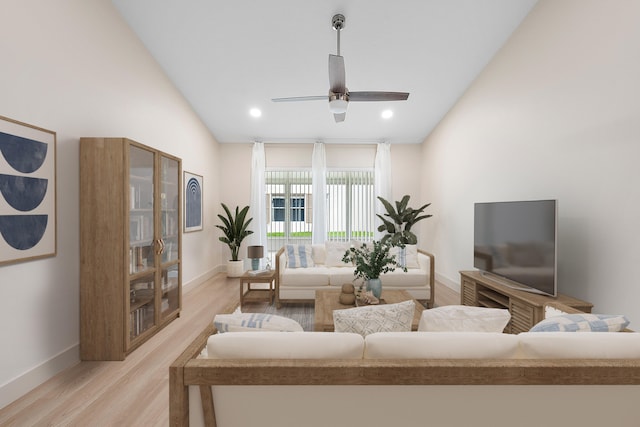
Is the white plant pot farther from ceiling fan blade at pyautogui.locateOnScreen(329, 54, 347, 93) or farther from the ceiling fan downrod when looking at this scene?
the ceiling fan downrod

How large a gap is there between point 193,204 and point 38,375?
10.4 ft

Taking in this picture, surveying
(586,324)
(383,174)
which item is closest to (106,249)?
(586,324)

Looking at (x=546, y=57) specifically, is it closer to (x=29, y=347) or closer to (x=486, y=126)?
(x=486, y=126)

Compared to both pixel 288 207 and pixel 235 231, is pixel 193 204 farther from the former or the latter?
pixel 288 207

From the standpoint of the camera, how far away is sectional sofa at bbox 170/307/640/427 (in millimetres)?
1155

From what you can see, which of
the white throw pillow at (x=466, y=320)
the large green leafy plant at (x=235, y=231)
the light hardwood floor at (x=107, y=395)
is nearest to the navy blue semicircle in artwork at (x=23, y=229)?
the light hardwood floor at (x=107, y=395)

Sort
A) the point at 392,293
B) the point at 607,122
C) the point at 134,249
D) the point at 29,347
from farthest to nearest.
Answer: the point at 392,293
the point at 134,249
the point at 607,122
the point at 29,347

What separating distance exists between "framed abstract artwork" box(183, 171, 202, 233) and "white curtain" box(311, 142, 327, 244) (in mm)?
2173

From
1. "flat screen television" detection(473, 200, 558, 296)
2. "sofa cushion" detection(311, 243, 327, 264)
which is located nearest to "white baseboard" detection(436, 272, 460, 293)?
"flat screen television" detection(473, 200, 558, 296)

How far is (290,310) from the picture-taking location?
13.4 ft

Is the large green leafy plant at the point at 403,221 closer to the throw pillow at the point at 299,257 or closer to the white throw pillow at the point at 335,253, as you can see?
the white throw pillow at the point at 335,253

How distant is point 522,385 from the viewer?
117cm

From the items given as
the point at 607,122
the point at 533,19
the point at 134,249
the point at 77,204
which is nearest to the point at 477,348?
the point at 607,122

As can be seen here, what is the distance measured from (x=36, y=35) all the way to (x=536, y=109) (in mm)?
4388
